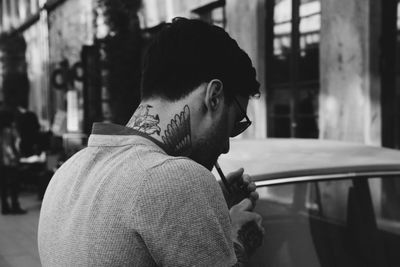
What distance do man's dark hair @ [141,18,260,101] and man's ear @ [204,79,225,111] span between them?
13 mm

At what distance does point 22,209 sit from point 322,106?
5205 millimetres

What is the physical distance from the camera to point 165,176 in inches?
44.3

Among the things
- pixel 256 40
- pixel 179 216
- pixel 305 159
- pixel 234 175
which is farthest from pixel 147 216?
pixel 256 40

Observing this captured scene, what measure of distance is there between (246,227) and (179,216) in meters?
0.35

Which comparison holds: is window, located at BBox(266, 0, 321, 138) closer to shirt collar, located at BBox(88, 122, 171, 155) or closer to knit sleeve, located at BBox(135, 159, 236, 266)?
shirt collar, located at BBox(88, 122, 171, 155)

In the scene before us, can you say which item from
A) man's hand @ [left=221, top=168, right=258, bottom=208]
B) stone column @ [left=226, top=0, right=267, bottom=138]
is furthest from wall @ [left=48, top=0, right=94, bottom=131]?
man's hand @ [left=221, top=168, right=258, bottom=208]

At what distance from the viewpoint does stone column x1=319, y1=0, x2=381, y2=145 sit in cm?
844

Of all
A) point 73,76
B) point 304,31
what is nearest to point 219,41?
point 304,31

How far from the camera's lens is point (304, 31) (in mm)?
10008

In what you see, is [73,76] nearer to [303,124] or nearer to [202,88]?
[303,124]

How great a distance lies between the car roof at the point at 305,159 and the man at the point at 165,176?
3.77ft

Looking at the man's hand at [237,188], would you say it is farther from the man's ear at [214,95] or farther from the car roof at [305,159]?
the car roof at [305,159]

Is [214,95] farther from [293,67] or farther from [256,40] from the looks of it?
[256,40]

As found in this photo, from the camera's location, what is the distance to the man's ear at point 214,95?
129cm
